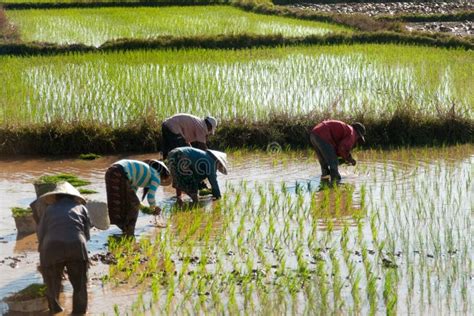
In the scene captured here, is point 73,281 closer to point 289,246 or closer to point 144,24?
point 289,246

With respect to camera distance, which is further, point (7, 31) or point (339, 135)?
point (7, 31)

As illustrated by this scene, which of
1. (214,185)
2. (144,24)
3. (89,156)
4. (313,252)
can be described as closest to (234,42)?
(144,24)

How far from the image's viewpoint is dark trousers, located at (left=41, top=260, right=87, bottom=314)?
17.7 feet

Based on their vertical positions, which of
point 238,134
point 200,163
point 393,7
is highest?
point 200,163

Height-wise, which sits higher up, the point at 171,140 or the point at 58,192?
the point at 58,192

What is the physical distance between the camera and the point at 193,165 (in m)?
7.70

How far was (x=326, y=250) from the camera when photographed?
259 inches

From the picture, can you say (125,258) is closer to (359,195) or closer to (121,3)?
(359,195)

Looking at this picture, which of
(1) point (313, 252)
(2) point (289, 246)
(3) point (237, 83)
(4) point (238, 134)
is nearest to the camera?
(1) point (313, 252)

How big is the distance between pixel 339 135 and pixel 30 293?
12.8 feet

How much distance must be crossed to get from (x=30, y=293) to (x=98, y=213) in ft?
4.51

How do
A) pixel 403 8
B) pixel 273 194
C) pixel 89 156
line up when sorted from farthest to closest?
pixel 403 8 → pixel 89 156 → pixel 273 194

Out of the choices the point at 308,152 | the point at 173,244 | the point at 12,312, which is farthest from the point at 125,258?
the point at 308,152

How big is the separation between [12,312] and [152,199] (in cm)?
167
